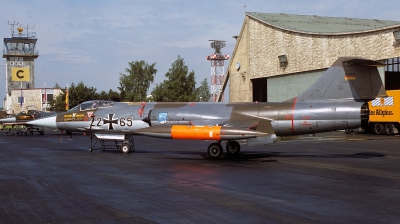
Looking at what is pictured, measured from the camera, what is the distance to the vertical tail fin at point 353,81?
1808 cm

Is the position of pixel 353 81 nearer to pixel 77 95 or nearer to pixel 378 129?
pixel 378 129

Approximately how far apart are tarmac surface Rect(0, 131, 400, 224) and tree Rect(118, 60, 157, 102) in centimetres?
5778

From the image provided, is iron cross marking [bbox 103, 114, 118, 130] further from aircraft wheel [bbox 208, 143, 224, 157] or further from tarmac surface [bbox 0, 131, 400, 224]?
aircraft wheel [bbox 208, 143, 224, 157]

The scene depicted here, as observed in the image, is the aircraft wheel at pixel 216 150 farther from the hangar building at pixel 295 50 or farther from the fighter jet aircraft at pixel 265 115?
the hangar building at pixel 295 50

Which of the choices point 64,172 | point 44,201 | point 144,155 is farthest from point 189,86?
point 44,201

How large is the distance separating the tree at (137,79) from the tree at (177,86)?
8.76m

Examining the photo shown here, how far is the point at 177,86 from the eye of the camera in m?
66.2

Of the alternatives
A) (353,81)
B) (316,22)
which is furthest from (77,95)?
(353,81)

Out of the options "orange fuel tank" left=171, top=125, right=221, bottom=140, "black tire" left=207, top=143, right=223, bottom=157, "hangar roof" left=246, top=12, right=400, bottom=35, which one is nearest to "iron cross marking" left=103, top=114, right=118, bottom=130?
"orange fuel tank" left=171, top=125, right=221, bottom=140

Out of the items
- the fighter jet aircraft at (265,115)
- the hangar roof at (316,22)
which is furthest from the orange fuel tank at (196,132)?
the hangar roof at (316,22)

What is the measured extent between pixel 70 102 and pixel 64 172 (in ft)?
202

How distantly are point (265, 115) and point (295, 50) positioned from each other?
2568 cm

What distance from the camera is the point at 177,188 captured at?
37.9 ft

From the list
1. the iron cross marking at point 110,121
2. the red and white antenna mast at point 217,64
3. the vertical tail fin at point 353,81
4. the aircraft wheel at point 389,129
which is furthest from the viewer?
the red and white antenna mast at point 217,64
